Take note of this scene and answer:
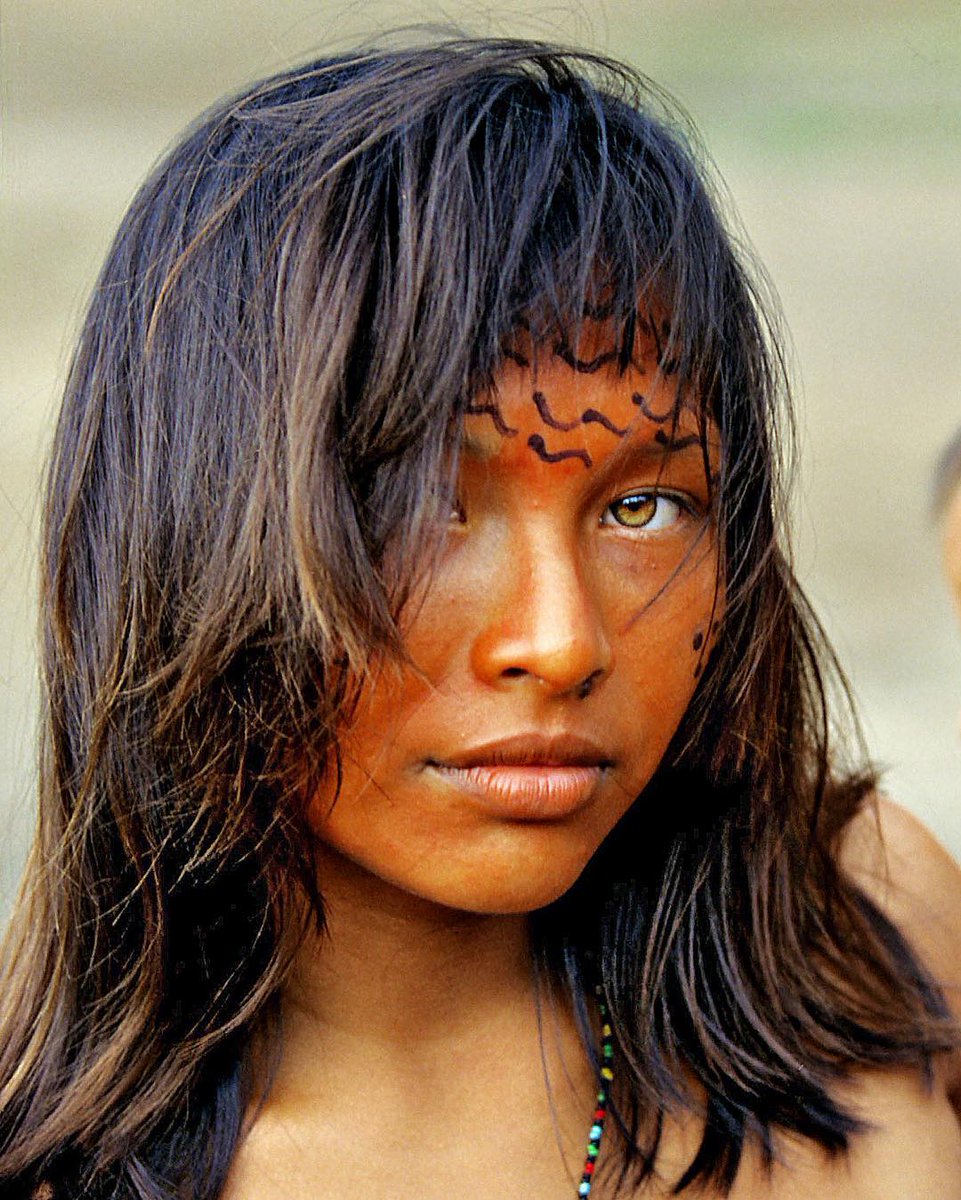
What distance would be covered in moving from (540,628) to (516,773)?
123 mm

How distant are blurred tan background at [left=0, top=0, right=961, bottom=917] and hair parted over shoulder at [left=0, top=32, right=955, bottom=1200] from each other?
65.3 inches

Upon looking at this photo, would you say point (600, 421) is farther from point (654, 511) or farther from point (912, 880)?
point (912, 880)

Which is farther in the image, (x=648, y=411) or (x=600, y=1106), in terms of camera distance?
(x=600, y=1106)

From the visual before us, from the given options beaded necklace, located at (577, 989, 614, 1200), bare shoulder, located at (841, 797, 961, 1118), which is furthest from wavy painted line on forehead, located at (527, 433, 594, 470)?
bare shoulder, located at (841, 797, 961, 1118)

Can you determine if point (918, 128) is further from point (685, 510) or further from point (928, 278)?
point (685, 510)

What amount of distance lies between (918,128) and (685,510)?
144 inches

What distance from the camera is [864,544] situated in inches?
163

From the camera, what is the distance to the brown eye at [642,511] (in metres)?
1.30

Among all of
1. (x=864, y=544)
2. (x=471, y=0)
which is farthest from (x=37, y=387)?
(x=864, y=544)

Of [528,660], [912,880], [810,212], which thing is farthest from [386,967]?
[810,212]

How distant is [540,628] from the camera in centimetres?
118

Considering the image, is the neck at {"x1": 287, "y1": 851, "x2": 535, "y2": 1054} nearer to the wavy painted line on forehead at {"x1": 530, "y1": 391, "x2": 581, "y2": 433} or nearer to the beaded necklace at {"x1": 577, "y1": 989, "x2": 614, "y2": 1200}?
the beaded necklace at {"x1": 577, "y1": 989, "x2": 614, "y2": 1200}

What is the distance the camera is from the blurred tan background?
349 cm

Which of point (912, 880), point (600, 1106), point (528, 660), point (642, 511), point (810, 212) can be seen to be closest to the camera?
point (528, 660)
